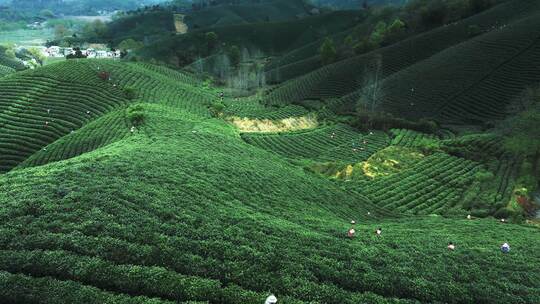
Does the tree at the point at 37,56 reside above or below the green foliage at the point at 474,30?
below

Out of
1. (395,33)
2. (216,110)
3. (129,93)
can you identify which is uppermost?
(395,33)

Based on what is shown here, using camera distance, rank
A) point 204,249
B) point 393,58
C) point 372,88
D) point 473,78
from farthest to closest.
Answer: point 393,58 → point 372,88 → point 473,78 → point 204,249

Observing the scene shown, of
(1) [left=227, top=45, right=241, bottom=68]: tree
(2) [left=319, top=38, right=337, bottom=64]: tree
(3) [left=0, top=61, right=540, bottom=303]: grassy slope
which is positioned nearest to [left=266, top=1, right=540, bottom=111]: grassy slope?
(2) [left=319, top=38, right=337, bottom=64]: tree

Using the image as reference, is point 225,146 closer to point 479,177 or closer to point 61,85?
point 479,177

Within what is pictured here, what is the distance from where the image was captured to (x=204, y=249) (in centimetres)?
2294

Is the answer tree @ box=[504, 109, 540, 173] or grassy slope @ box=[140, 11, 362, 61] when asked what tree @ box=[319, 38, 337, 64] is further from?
tree @ box=[504, 109, 540, 173]

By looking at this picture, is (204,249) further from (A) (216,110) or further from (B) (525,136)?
(A) (216,110)

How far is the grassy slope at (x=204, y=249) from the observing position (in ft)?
66.5

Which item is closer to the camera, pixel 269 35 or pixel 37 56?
pixel 37 56

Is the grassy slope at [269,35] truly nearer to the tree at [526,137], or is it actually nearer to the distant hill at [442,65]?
the distant hill at [442,65]

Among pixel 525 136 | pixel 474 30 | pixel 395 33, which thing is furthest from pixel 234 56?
pixel 525 136

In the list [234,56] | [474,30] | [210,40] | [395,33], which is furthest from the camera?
[210,40]

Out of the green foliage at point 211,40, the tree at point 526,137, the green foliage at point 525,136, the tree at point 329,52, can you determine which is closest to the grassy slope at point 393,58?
the tree at point 329,52

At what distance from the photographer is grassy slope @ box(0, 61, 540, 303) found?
20281 mm
